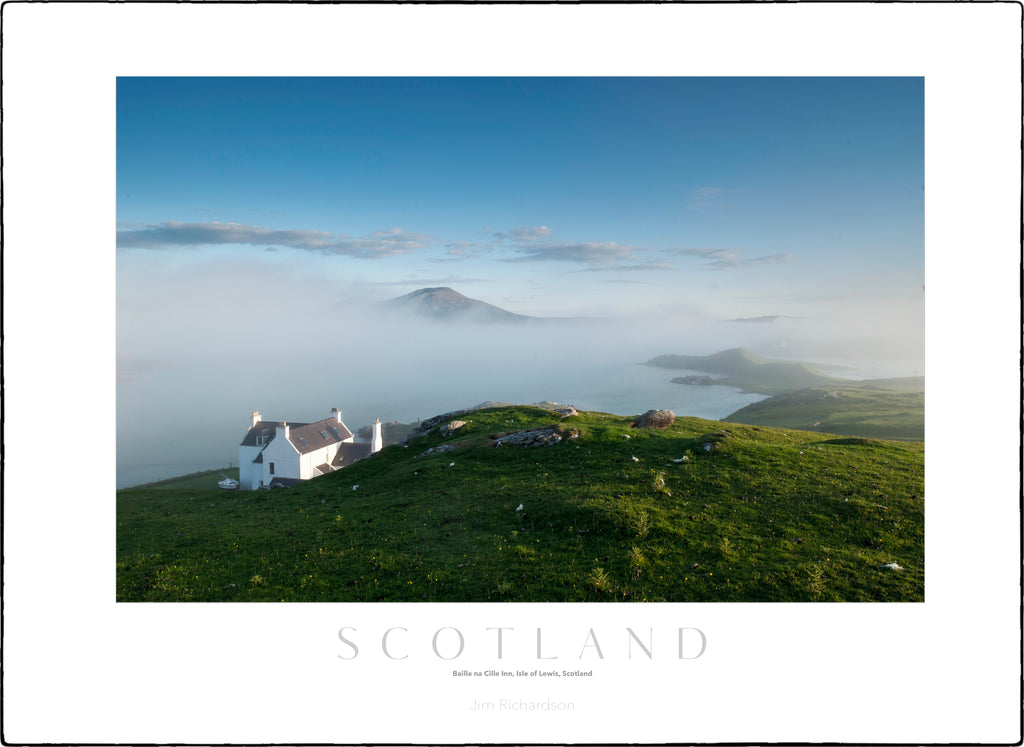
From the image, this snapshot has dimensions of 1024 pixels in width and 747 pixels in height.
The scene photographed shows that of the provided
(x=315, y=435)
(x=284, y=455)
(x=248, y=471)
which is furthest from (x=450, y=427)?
(x=248, y=471)

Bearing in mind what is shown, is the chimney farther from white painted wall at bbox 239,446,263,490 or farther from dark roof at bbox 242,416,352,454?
white painted wall at bbox 239,446,263,490

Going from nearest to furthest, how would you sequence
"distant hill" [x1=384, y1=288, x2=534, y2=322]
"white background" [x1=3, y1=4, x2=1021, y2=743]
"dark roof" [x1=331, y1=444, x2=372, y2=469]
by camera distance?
"white background" [x1=3, y1=4, x2=1021, y2=743]
"distant hill" [x1=384, y1=288, x2=534, y2=322]
"dark roof" [x1=331, y1=444, x2=372, y2=469]

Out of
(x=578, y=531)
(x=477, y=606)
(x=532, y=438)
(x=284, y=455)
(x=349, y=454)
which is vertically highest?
(x=532, y=438)

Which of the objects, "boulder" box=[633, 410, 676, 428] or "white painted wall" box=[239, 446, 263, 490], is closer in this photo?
"boulder" box=[633, 410, 676, 428]

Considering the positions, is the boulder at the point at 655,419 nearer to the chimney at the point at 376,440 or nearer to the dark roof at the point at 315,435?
the chimney at the point at 376,440

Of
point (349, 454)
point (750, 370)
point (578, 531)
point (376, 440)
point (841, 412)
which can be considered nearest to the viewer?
point (578, 531)

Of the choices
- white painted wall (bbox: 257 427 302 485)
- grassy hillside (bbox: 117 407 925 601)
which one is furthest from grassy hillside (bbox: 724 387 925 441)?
white painted wall (bbox: 257 427 302 485)

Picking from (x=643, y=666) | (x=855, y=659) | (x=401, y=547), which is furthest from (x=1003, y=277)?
(x=401, y=547)

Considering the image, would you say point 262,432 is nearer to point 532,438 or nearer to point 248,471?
point 248,471
